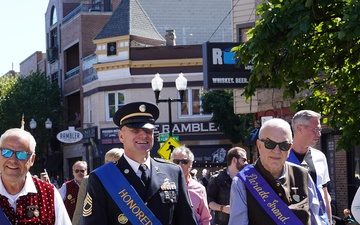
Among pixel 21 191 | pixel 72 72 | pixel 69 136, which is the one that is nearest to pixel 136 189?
pixel 21 191

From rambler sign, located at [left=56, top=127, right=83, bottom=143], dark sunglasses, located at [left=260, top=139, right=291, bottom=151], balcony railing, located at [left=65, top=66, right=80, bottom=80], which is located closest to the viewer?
dark sunglasses, located at [left=260, top=139, right=291, bottom=151]

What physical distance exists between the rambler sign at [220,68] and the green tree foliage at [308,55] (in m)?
8.47

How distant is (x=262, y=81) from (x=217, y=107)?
29606mm

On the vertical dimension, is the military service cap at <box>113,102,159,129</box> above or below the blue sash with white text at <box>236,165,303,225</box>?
above

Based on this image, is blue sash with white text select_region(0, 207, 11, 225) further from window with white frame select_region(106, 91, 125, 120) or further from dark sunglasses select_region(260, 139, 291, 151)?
window with white frame select_region(106, 91, 125, 120)

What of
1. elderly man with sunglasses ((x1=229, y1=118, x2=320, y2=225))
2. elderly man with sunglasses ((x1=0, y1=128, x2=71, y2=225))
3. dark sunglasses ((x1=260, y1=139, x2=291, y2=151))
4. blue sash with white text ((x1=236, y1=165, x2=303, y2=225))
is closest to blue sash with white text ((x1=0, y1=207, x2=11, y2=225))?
elderly man with sunglasses ((x1=0, y1=128, x2=71, y2=225))

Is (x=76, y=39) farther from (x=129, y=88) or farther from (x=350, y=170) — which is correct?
(x=350, y=170)

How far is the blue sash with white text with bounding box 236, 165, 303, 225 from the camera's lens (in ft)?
23.1

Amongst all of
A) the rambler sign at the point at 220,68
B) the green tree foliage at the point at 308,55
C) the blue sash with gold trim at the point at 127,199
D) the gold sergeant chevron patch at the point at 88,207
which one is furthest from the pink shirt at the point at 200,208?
the rambler sign at the point at 220,68

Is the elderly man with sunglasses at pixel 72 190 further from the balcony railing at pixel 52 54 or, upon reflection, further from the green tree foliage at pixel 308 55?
the balcony railing at pixel 52 54

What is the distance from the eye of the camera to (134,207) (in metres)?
6.93

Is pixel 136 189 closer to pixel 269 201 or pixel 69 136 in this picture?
pixel 269 201

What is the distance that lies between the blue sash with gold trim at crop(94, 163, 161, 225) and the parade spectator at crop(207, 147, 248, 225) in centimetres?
483

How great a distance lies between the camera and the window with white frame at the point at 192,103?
47.7m
